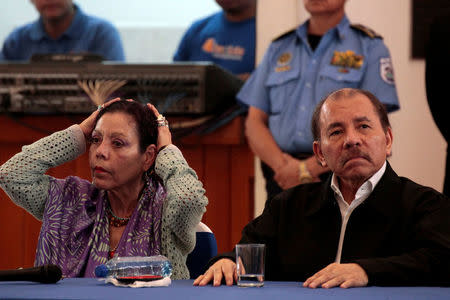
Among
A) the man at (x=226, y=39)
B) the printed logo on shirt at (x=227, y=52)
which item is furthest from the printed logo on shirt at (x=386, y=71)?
the printed logo on shirt at (x=227, y=52)

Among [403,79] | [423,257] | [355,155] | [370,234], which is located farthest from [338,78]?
[423,257]

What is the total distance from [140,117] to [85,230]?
373 millimetres

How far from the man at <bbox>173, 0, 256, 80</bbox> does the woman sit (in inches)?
53.5

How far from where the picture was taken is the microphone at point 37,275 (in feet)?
4.48

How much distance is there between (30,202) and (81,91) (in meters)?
0.99

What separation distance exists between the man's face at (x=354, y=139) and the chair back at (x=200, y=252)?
0.43 metres

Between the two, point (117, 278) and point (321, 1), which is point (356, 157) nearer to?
point (117, 278)

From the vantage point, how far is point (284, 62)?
288 centimetres

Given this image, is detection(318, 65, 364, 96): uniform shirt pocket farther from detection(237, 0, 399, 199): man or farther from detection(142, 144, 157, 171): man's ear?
detection(142, 144, 157, 171): man's ear

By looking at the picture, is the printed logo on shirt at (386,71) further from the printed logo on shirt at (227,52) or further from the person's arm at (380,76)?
the printed logo on shirt at (227,52)

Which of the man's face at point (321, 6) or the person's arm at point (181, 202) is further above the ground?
the man's face at point (321, 6)

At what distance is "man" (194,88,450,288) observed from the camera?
1.50 metres

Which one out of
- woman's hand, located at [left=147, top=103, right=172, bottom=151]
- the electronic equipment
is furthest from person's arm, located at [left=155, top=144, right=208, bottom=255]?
the electronic equipment

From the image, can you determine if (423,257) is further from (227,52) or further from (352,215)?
(227,52)
